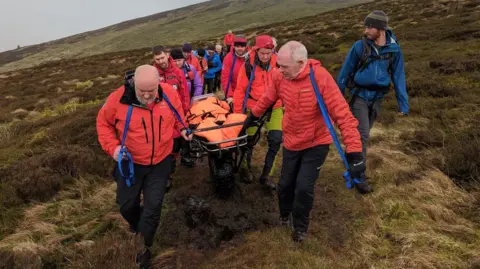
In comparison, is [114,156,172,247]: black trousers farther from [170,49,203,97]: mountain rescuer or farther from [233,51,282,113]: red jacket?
[170,49,203,97]: mountain rescuer

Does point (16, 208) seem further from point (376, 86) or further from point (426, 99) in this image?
point (426, 99)

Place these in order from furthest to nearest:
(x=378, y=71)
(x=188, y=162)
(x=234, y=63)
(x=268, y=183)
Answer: (x=188, y=162)
(x=234, y=63)
(x=268, y=183)
(x=378, y=71)

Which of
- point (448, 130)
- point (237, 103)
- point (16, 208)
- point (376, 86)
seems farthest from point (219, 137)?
point (448, 130)

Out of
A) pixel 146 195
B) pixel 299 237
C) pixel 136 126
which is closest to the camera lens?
pixel 136 126

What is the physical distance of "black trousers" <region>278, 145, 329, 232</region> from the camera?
12.3 ft

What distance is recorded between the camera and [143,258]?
3.63 metres

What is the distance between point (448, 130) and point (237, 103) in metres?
4.52

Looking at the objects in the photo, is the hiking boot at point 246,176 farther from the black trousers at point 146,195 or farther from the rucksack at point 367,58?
the rucksack at point 367,58

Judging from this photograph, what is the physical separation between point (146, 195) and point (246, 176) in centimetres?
240

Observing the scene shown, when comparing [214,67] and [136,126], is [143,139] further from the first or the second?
[214,67]

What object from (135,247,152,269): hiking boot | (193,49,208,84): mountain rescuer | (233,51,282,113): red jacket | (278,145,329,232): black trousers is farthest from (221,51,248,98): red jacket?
(193,49,208,84): mountain rescuer

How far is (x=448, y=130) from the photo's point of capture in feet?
20.9

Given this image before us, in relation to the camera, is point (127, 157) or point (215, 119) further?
point (215, 119)

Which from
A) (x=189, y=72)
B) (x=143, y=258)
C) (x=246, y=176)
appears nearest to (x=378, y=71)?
(x=246, y=176)
